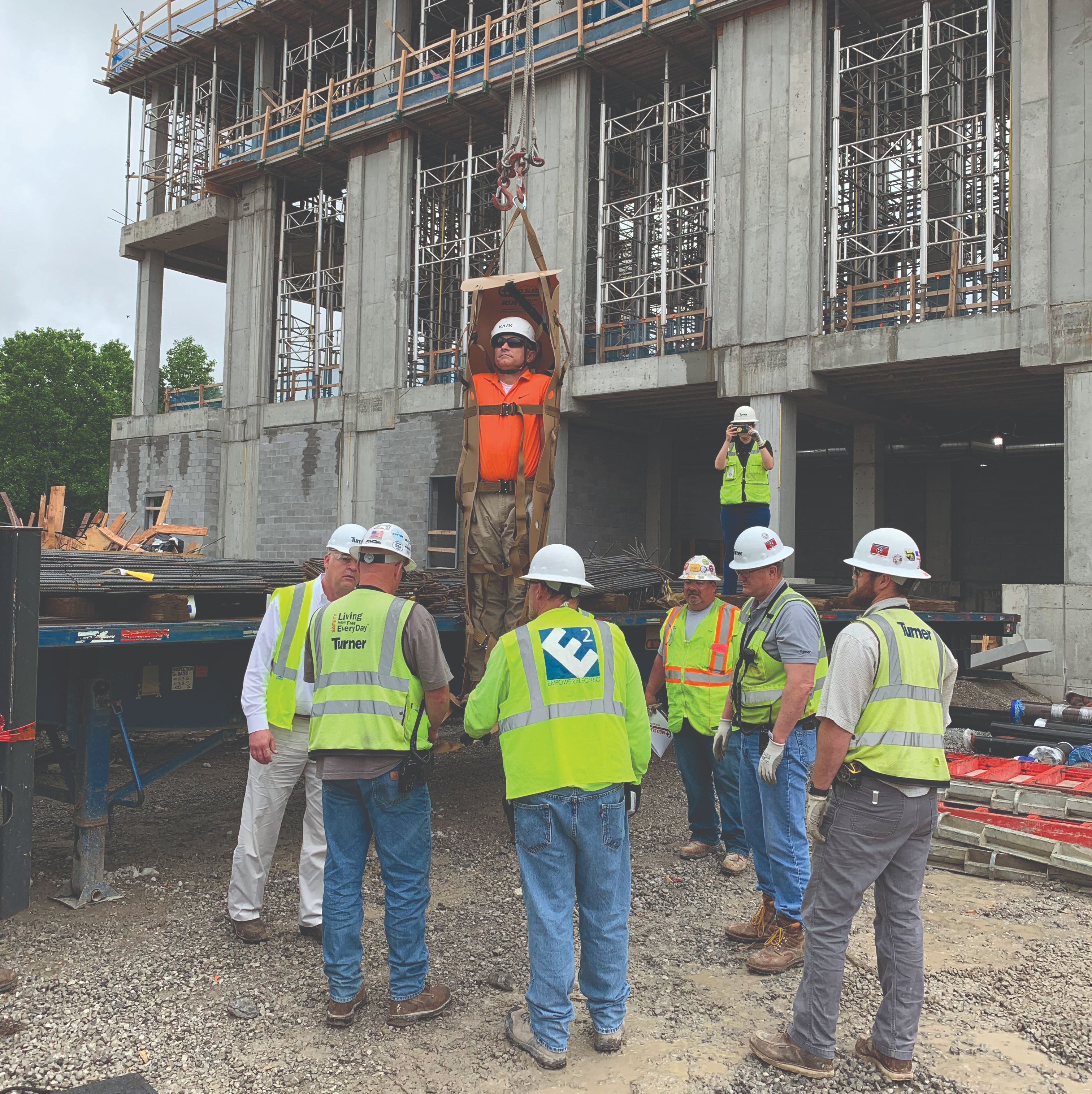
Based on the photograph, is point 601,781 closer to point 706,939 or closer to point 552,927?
point 552,927

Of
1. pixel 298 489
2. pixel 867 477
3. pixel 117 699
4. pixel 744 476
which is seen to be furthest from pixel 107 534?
pixel 867 477

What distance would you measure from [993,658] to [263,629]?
9491 millimetres

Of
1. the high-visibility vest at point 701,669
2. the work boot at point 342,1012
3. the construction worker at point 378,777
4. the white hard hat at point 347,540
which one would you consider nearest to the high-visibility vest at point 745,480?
the high-visibility vest at point 701,669

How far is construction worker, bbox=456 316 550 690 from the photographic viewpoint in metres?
6.54

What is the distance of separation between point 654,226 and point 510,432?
16.4m

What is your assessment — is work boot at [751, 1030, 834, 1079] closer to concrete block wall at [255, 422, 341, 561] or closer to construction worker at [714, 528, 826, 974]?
construction worker at [714, 528, 826, 974]

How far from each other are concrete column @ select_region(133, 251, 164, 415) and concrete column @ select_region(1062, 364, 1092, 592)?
75.5 feet

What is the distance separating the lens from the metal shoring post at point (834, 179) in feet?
52.2

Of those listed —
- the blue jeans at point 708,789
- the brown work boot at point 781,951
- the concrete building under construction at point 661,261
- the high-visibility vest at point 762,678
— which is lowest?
the brown work boot at point 781,951

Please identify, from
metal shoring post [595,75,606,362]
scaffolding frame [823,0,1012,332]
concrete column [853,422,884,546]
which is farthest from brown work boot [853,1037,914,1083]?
concrete column [853,422,884,546]

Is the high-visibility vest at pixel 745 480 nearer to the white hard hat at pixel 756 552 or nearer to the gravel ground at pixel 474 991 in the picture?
the gravel ground at pixel 474 991

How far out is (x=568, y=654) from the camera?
12.3 ft

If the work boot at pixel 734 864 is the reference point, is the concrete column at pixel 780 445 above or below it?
above

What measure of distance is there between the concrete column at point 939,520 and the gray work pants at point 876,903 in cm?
2089
